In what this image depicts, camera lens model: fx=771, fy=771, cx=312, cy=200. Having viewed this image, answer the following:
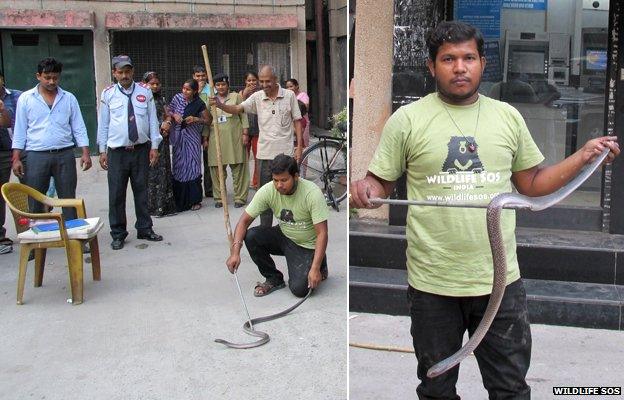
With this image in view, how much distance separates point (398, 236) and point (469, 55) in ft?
6.64

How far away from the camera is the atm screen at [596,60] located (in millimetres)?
4441

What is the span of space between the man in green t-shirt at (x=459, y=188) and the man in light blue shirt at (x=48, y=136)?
3.20m

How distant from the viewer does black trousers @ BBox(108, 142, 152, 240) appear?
Result: 209 inches

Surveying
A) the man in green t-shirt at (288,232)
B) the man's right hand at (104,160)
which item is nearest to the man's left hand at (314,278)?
the man in green t-shirt at (288,232)

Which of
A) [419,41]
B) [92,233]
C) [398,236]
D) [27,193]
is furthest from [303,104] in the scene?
[27,193]

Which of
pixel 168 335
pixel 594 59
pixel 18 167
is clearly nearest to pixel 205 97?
pixel 18 167

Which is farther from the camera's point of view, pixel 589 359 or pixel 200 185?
pixel 200 185

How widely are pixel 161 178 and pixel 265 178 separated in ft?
9.27

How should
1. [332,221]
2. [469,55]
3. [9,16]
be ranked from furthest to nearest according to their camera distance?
[9,16] → [332,221] → [469,55]

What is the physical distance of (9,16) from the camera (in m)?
9.37

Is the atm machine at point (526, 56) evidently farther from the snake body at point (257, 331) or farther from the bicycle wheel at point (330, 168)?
the snake body at point (257, 331)

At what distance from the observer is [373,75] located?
4.41 meters

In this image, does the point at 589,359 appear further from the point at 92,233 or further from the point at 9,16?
the point at 9,16

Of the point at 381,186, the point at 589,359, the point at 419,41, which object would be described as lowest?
the point at 589,359
